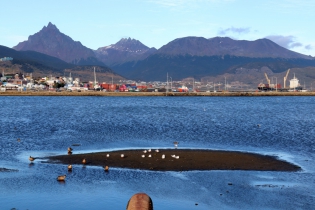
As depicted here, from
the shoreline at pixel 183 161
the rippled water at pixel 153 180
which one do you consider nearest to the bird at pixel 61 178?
the rippled water at pixel 153 180

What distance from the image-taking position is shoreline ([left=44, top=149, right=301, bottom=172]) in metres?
35.6

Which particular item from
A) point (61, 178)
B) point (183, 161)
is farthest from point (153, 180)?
A: point (183, 161)

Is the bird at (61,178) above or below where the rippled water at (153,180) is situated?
above

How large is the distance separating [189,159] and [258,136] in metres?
19.6

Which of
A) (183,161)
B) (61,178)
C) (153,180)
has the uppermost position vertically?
(61,178)

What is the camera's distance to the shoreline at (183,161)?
1403 inches

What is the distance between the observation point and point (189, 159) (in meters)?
38.5

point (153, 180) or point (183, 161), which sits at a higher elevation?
point (183, 161)

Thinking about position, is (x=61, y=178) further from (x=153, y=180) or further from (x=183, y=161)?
(x=183, y=161)

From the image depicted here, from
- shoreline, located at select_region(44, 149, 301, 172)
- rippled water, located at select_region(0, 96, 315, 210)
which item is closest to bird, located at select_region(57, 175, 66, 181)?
rippled water, located at select_region(0, 96, 315, 210)

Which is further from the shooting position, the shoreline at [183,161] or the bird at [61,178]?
the shoreline at [183,161]

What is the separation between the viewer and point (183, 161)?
123 feet

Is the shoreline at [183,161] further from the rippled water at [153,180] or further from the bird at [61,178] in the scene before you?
the bird at [61,178]

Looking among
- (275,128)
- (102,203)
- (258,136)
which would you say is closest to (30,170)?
(102,203)
